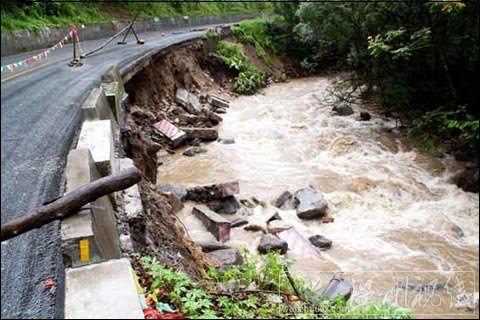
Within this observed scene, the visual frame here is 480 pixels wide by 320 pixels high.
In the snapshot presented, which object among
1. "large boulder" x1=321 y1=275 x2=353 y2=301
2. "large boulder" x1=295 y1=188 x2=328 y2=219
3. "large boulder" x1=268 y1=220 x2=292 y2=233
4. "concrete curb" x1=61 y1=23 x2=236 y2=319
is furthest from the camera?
"large boulder" x1=295 y1=188 x2=328 y2=219

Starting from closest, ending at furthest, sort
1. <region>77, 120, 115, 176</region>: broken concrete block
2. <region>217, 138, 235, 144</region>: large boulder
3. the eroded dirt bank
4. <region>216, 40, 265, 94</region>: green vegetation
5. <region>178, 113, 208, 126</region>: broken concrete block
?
<region>77, 120, 115, 176</region>: broken concrete block
the eroded dirt bank
<region>217, 138, 235, 144</region>: large boulder
<region>178, 113, 208, 126</region>: broken concrete block
<region>216, 40, 265, 94</region>: green vegetation

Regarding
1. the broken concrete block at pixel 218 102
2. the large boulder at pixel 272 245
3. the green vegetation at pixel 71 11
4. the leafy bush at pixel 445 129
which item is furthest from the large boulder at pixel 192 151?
the leafy bush at pixel 445 129

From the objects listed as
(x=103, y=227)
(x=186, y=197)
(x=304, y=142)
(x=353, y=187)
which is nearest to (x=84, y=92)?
(x=186, y=197)

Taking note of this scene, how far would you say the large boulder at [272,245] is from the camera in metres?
6.84

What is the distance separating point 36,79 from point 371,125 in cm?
1196

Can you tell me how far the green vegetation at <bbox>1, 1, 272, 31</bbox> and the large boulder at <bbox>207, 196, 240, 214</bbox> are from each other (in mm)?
3913

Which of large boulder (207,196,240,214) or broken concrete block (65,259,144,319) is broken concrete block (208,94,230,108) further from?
broken concrete block (65,259,144,319)

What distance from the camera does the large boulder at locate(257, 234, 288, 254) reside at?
684cm

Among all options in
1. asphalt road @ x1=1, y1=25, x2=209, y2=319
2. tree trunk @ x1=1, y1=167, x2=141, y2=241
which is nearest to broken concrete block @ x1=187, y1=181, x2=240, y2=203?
asphalt road @ x1=1, y1=25, x2=209, y2=319

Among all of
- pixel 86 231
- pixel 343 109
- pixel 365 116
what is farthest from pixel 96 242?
pixel 343 109

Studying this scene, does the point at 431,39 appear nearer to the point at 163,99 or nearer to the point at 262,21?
the point at 163,99

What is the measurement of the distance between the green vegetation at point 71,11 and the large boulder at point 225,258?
12.0 feet

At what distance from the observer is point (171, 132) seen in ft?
38.4

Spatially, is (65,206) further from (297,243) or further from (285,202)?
(285,202)
